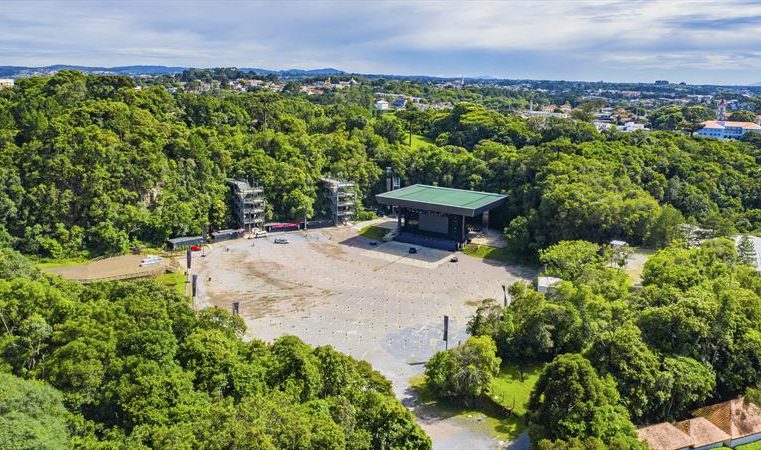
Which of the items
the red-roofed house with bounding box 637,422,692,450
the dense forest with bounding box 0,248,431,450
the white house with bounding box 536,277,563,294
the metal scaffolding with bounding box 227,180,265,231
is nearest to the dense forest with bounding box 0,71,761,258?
the metal scaffolding with bounding box 227,180,265,231

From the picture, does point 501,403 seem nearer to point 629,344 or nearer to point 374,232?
point 629,344

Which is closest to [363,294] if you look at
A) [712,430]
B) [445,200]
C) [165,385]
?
[445,200]

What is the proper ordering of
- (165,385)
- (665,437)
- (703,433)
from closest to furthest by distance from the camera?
(165,385), (665,437), (703,433)

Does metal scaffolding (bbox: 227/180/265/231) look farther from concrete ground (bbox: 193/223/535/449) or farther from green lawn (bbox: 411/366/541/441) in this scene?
green lawn (bbox: 411/366/541/441)

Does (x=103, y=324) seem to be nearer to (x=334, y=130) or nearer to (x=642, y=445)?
(x=642, y=445)

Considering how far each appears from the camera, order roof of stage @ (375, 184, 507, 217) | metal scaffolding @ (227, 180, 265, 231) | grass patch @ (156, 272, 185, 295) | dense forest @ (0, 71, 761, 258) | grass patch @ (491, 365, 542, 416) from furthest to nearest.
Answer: metal scaffolding @ (227, 180, 265, 231)
roof of stage @ (375, 184, 507, 217)
dense forest @ (0, 71, 761, 258)
grass patch @ (156, 272, 185, 295)
grass patch @ (491, 365, 542, 416)

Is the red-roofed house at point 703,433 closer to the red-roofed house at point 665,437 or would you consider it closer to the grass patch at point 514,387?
the red-roofed house at point 665,437
